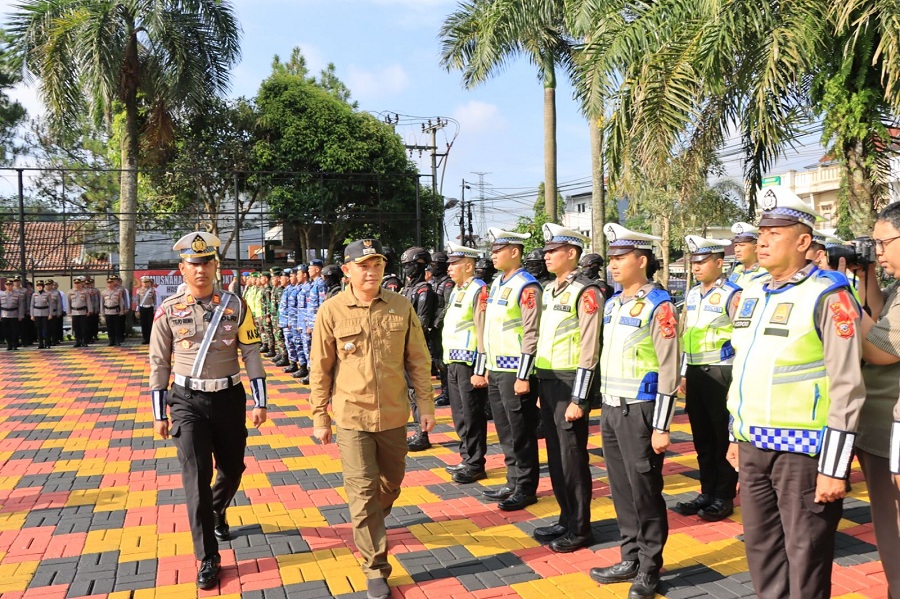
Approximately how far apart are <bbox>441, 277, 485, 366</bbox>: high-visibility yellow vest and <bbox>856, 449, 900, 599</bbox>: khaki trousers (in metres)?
3.62

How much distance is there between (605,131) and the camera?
9.13 metres

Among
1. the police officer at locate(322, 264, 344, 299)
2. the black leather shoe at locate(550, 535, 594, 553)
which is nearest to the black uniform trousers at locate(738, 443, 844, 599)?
the black leather shoe at locate(550, 535, 594, 553)

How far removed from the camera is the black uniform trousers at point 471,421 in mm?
6250

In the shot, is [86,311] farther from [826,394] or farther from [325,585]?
[826,394]

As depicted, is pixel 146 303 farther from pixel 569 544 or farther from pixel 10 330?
pixel 569 544

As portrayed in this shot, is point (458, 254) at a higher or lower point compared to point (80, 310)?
higher

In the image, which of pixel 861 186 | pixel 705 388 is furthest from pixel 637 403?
pixel 861 186

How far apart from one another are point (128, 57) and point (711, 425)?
17032 millimetres

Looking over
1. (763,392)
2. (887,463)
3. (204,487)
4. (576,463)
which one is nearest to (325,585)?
(204,487)

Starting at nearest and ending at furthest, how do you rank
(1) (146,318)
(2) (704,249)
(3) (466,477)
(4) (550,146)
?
(2) (704,249), (3) (466,477), (4) (550,146), (1) (146,318)

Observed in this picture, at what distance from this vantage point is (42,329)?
1752cm

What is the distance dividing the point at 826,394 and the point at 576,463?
1873 mm

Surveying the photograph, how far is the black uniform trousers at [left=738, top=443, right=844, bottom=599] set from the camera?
9.71 ft

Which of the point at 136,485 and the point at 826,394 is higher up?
the point at 826,394
